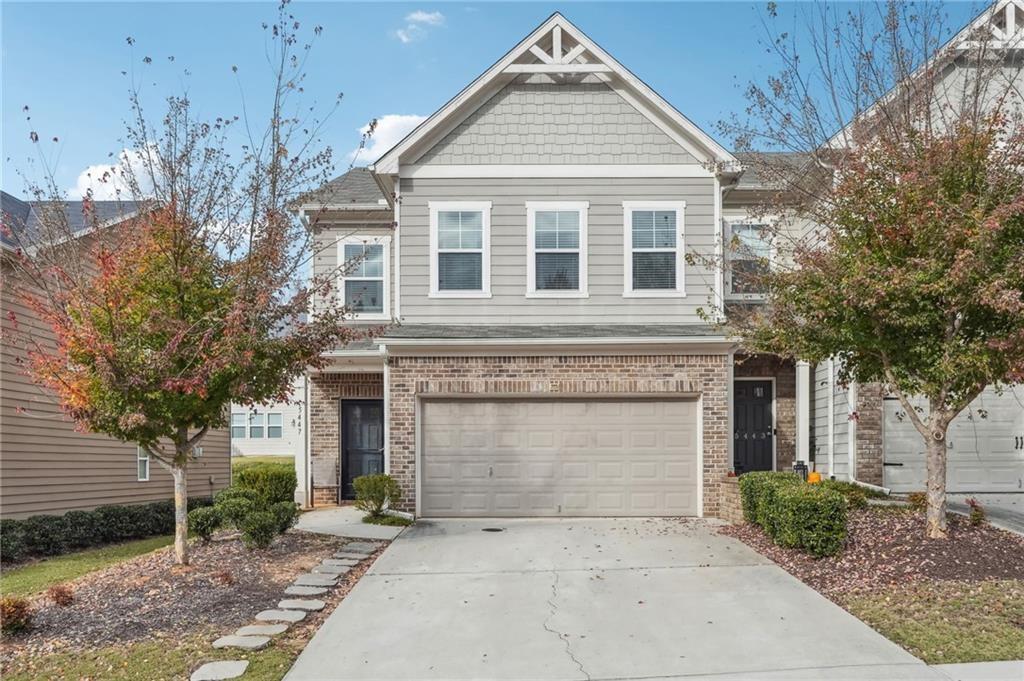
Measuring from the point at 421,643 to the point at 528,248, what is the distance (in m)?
7.83

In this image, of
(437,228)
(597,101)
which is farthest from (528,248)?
A: (597,101)

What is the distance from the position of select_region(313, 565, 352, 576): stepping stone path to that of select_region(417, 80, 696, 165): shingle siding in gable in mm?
7151

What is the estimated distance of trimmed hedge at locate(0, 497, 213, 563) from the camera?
1164 cm

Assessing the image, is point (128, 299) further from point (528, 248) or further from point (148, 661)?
point (528, 248)

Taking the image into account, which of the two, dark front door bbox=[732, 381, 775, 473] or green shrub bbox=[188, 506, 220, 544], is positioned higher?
dark front door bbox=[732, 381, 775, 473]

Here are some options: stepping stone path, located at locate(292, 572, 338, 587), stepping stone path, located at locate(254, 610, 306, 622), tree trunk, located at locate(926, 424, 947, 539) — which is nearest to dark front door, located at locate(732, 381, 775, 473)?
tree trunk, located at locate(926, 424, 947, 539)

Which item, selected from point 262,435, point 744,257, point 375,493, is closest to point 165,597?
point 375,493

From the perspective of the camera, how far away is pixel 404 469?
13125 millimetres

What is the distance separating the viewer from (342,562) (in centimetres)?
975

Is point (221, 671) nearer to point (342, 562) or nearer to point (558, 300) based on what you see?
point (342, 562)

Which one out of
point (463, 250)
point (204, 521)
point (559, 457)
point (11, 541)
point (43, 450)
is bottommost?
point (11, 541)

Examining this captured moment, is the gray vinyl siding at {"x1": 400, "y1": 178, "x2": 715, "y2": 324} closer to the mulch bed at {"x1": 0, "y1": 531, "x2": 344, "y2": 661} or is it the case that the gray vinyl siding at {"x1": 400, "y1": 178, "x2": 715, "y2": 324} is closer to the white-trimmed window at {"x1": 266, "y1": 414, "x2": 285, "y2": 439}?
the mulch bed at {"x1": 0, "y1": 531, "x2": 344, "y2": 661}

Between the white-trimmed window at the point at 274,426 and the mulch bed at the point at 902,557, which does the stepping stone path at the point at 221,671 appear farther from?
the white-trimmed window at the point at 274,426

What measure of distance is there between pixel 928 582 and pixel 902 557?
76 cm
